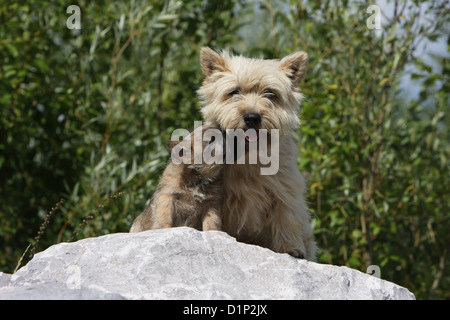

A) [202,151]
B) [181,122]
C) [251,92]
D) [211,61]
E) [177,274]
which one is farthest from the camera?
[181,122]

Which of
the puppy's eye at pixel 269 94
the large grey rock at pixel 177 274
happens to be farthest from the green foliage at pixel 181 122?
the large grey rock at pixel 177 274

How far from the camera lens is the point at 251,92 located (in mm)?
5078

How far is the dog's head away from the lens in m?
4.81

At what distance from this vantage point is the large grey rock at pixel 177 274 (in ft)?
11.7

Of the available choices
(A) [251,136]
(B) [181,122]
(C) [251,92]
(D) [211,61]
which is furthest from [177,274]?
(B) [181,122]

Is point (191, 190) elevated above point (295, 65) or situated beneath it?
situated beneath

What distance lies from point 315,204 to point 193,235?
12.4 ft

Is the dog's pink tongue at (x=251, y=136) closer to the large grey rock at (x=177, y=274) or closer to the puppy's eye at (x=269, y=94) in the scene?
the puppy's eye at (x=269, y=94)

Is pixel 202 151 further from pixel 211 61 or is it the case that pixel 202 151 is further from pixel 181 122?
pixel 181 122

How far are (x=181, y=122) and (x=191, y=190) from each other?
3.16 metres

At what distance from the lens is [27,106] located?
8000 mm

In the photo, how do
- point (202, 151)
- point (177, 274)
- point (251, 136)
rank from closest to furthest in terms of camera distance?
1. point (177, 274)
2. point (202, 151)
3. point (251, 136)
